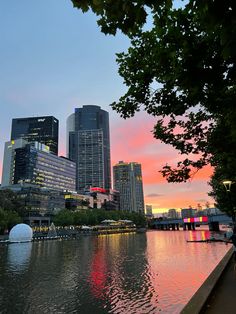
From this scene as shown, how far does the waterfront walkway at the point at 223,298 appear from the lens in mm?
11602

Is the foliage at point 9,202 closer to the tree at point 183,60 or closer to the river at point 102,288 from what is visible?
the river at point 102,288

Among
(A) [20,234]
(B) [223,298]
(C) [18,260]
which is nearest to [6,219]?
(A) [20,234]

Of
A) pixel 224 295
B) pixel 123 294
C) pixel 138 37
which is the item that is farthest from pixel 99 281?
pixel 138 37

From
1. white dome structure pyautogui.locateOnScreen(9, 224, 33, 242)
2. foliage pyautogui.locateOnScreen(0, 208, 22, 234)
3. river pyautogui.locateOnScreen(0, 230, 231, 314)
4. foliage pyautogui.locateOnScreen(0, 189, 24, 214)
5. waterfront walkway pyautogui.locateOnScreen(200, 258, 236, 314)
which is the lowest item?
river pyautogui.locateOnScreen(0, 230, 231, 314)

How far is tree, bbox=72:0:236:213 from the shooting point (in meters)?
4.70

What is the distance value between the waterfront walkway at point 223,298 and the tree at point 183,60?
6.14 metres

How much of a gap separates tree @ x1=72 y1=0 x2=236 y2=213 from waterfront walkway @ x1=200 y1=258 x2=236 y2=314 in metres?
6.14

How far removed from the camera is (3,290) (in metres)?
23.9

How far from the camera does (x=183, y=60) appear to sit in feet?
26.3

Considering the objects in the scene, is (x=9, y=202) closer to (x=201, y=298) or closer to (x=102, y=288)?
(x=102, y=288)

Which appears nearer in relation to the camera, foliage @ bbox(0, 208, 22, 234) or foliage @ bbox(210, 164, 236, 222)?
foliage @ bbox(210, 164, 236, 222)

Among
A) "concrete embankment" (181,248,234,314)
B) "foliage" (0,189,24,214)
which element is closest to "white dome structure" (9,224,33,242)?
"foliage" (0,189,24,214)

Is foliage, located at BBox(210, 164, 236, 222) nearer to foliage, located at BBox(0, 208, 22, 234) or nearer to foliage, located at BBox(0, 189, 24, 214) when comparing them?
foliage, located at BBox(0, 208, 22, 234)

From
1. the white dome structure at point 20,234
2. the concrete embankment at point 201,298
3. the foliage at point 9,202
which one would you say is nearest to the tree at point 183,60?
the concrete embankment at point 201,298
